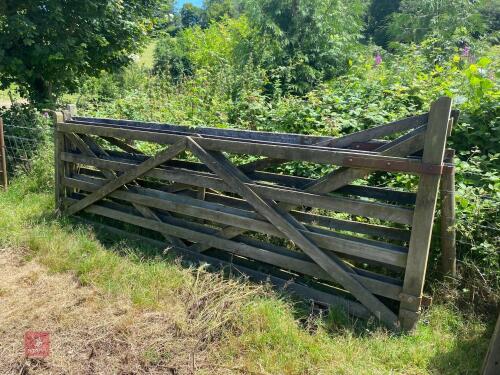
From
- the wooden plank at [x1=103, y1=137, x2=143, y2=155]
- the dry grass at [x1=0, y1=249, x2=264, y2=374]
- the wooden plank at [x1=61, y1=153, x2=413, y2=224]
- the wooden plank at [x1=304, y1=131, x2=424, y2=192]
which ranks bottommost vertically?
the dry grass at [x1=0, y1=249, x2=264, y2=374]

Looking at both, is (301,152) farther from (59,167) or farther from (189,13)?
(189,13)

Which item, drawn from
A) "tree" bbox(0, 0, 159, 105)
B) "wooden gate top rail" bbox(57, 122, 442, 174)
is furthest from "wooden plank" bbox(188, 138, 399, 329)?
"tree" bbox(0, 0, 159, 105)

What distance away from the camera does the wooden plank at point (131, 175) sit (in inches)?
170

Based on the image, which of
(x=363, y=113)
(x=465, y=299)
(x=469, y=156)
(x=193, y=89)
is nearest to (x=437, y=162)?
(x=465, y=299)

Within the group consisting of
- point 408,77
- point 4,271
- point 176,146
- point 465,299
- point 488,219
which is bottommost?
point 4,271

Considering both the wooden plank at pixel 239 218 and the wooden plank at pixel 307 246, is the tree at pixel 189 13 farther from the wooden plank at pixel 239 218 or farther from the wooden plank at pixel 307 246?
the wooden plank at pixel 307 246

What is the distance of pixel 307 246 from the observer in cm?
362

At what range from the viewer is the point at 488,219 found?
3.62 m

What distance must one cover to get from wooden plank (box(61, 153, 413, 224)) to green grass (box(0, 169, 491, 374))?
877 mm

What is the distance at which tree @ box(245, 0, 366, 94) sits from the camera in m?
10.6

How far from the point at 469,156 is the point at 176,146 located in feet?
11.1

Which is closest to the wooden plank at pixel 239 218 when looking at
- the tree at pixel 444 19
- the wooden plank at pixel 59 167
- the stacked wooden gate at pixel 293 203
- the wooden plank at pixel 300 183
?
the stacked wooden gate at pixel 293 203

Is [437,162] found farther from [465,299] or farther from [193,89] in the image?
[193,89]

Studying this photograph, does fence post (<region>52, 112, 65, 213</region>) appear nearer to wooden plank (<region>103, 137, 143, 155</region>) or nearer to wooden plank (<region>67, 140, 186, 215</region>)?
wooden plank (<region>67, 140, 186, 215</region>)
